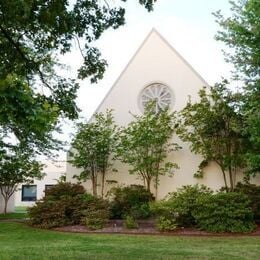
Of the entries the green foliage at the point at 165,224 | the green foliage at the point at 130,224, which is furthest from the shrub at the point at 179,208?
the green foliage at the point at 130,224

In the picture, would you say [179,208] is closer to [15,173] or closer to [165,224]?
[165,224]

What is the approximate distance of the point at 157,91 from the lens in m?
20.8

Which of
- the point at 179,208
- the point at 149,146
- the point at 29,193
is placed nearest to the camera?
the point at 179,208

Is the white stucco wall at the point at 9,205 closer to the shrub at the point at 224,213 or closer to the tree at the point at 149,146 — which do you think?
the tree at the point at 149,146

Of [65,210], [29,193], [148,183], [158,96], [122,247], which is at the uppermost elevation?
[158,96]

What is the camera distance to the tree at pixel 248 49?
1184cm

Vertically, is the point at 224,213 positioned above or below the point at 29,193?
below

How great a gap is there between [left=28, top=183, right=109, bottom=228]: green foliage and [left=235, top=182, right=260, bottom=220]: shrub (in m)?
5.35

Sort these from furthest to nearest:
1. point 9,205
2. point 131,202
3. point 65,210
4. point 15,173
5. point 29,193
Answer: point 29,193 < point 9,205 < point 15,173 < point 131,202 < point 65,210

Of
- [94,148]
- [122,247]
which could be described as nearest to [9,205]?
[94,148]

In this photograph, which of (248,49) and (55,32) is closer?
(55,32)

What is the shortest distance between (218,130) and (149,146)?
3.09 metres

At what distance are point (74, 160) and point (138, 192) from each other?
3508mm

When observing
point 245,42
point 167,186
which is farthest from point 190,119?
point 245,42
